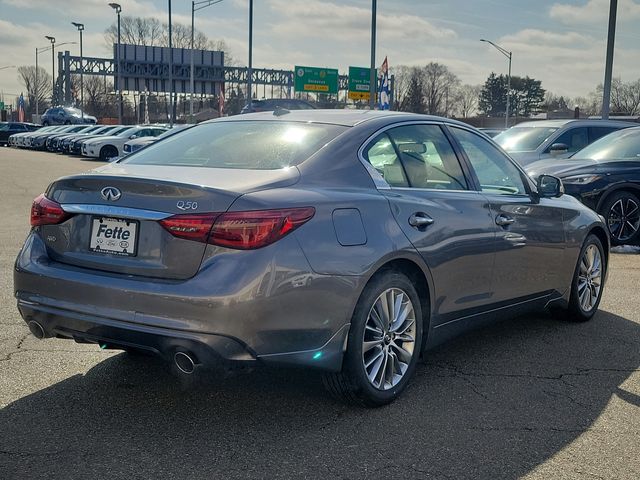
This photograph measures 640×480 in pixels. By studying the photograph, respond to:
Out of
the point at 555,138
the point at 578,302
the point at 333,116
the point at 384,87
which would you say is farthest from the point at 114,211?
the point at 384,87

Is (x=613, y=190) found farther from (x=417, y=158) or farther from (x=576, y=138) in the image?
(x=417, y=158)

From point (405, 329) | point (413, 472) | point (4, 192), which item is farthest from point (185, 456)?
point (4, 192)

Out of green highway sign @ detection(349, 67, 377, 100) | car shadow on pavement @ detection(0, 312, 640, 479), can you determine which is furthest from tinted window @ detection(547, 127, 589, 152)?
green highway sign @ detection(349, 67, 377, 100)

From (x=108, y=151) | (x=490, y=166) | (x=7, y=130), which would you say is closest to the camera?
(x=490, y=166)

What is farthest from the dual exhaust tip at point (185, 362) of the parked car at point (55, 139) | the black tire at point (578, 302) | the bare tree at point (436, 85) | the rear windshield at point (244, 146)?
the bare tree at point (436, 85)

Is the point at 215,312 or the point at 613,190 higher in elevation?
the point at 613,190

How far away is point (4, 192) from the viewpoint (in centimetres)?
1595

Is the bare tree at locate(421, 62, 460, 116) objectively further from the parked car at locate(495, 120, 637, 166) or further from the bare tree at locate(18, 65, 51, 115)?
the parked car at locate(495, 120, 637, 166)

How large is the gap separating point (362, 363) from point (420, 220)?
87 cm

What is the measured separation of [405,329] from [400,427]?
58 cm

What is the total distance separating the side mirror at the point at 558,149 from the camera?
12383 mm

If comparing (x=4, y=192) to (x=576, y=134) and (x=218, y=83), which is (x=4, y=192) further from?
(x=218, y=83)

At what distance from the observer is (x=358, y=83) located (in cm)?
4703

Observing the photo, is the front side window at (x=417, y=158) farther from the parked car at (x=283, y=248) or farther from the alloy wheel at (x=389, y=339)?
the alloy wheel at (x=389, y=339)
